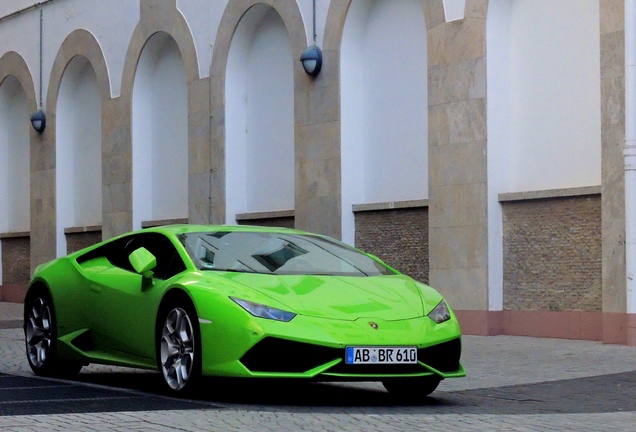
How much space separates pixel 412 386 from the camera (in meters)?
8.92

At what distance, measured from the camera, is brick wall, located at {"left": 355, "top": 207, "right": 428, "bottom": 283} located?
17.8m

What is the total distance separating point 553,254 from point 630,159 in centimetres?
212

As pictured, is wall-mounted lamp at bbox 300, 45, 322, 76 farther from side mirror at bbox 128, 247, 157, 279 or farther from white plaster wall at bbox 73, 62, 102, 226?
side mirror at bbox 128, 247, 157, 279

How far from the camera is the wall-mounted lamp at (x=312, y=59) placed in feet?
62.6

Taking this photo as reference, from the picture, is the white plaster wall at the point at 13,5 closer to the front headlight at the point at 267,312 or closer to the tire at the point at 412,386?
the tire at the point at 412,386

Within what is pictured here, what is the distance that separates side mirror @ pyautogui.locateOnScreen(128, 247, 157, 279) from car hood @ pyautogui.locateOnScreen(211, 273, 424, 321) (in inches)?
28.2

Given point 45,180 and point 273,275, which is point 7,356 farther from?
point 45,180

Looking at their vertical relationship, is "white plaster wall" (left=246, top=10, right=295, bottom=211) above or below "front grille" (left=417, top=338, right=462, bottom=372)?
above

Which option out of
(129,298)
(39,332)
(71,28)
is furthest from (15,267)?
(129,298)

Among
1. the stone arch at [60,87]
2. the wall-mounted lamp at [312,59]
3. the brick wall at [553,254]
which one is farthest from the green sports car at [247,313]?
the stone arch at [60,87]

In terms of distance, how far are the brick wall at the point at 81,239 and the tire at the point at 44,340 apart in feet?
49.1

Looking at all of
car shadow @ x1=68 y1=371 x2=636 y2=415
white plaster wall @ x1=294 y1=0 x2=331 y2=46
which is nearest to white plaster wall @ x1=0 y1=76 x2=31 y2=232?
white plaster wall @ x1=294 y1=0 x2=331 y2=46

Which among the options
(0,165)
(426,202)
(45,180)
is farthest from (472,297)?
(0,165)

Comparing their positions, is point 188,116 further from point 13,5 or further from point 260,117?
point 13,5
